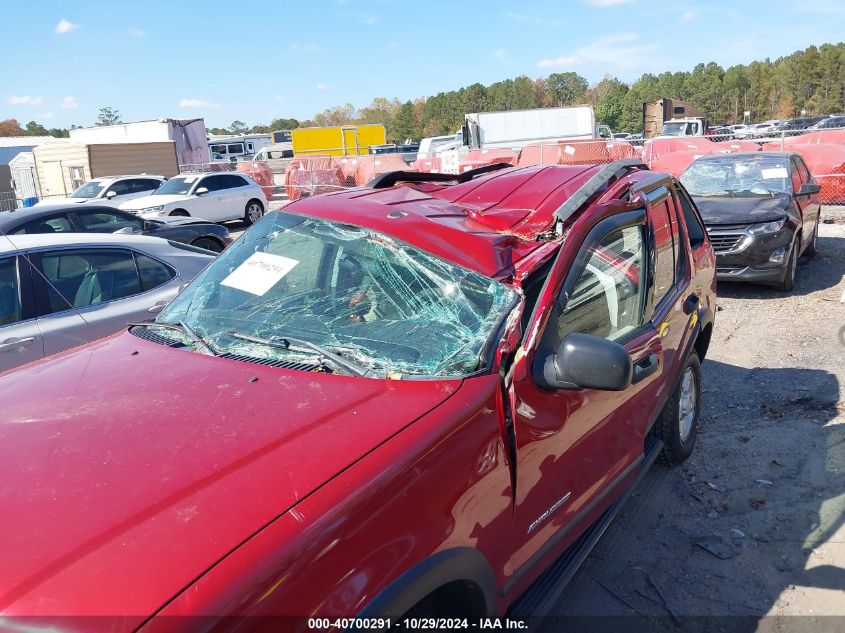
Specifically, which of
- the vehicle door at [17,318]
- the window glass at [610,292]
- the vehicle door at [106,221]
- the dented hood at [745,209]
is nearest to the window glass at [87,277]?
the vehicle door at [17,318]

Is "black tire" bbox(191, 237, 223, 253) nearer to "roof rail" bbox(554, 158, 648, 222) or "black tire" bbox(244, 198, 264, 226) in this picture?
"roof rail" bbox(554, 158, 648, 222)

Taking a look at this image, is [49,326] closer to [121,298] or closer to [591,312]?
[121,298]

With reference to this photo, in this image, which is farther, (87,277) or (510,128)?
(510,128)

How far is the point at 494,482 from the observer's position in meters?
2.06

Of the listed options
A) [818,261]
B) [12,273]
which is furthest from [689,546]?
[818,261]

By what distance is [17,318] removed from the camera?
Result: 4391 mm

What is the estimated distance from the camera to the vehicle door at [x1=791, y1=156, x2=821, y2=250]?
871cm

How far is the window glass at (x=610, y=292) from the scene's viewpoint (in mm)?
2676

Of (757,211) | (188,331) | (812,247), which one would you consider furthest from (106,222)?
(812,247)

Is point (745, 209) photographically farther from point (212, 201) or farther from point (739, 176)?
point (212, 201)

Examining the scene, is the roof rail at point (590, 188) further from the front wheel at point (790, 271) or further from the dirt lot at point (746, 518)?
the front wheel at point (790, 271)

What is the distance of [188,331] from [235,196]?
1594cm

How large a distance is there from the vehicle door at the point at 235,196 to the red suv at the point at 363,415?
15089 mm

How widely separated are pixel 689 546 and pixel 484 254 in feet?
6.68
